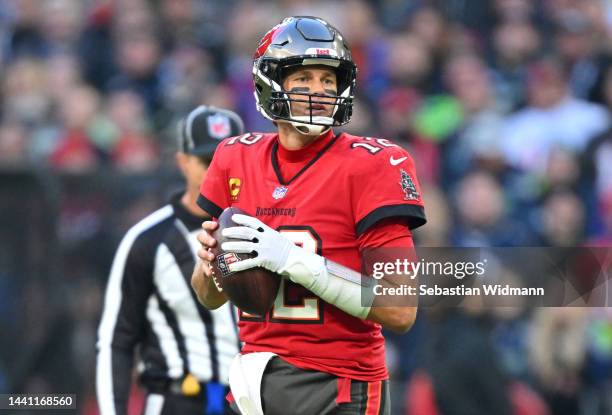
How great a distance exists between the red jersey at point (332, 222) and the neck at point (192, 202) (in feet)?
3.57

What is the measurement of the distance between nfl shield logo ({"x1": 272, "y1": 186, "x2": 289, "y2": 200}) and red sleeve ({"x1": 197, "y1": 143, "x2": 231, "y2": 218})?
0.24m

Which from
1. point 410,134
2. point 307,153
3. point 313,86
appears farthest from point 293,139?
point 410,134

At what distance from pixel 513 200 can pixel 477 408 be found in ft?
6.63

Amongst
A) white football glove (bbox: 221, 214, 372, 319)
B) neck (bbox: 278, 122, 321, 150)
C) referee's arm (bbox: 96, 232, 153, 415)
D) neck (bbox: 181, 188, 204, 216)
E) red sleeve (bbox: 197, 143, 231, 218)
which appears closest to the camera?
white football glove (bbox: 221, 214, 372, 319)

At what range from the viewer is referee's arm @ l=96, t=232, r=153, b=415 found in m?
4.72

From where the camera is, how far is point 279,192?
149 inches

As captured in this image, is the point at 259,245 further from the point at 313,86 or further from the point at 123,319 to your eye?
the point at 123,319

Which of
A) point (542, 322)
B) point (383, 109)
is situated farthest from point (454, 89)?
point (542, 322)

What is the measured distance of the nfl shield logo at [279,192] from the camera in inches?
149

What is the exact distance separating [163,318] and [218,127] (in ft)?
2.96

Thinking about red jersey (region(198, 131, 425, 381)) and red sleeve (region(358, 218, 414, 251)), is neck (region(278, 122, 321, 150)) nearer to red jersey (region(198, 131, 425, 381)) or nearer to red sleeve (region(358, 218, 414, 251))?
red jersey (region(198, 131, 425, 381))

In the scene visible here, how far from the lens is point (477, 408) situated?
22.2 feet

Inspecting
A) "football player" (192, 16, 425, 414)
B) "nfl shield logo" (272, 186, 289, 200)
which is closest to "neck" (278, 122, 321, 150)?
"football player" (192, 16, 425, 414)

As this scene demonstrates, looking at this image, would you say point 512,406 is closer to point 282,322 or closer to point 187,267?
point 187,267
